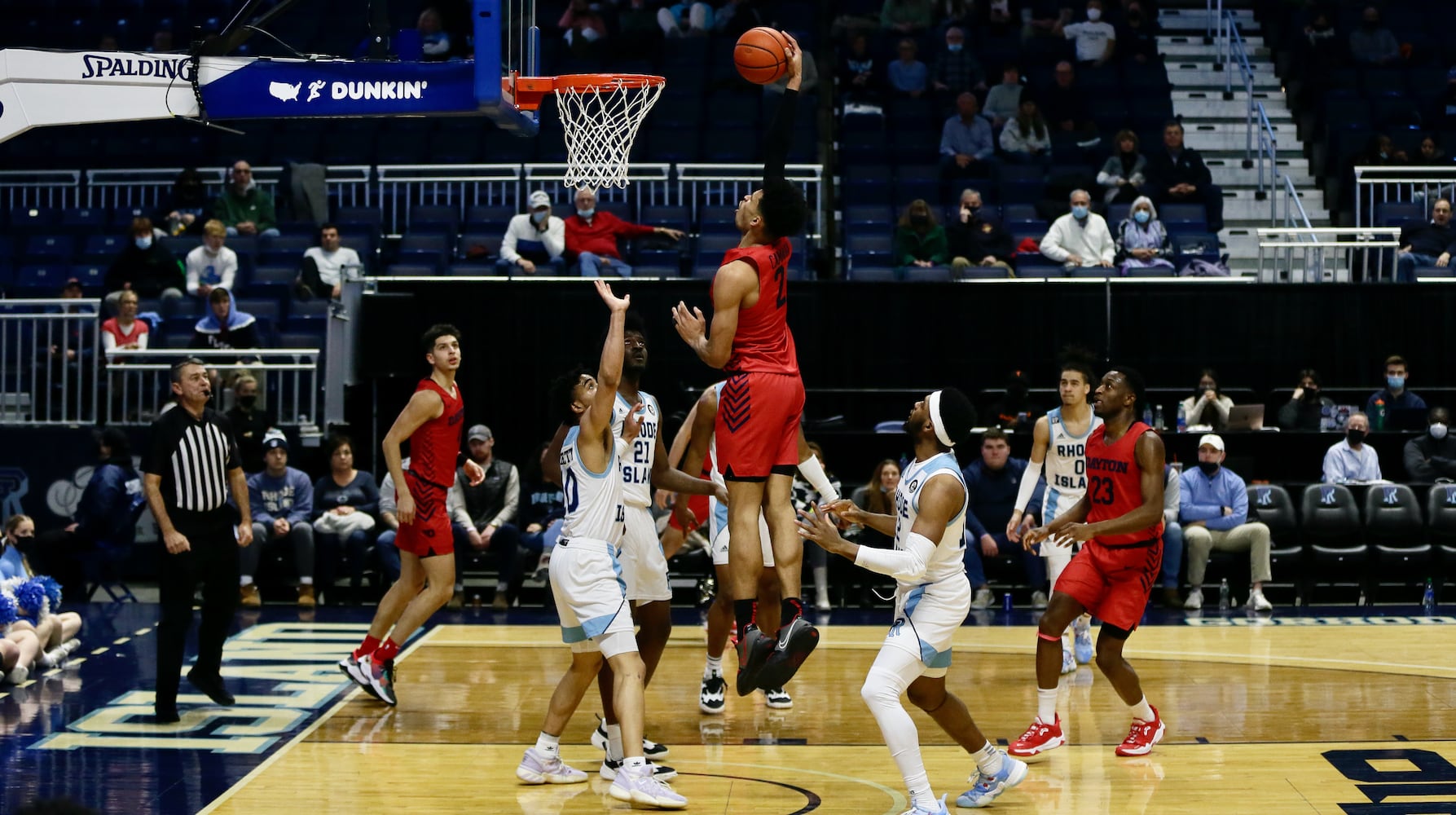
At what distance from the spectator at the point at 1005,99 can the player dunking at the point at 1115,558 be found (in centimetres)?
1058

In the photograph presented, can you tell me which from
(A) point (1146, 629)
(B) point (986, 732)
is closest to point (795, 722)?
(B) point (986, 732)

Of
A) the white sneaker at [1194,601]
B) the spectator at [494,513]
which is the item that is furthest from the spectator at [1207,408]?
the spectator at [494,513]

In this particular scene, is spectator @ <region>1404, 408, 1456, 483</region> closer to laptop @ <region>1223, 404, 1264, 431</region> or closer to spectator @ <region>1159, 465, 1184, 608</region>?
laptop @ <region>1223, 404, 1264, 431</region>

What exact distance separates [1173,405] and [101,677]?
30.4 feet

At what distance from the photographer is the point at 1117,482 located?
7988mm

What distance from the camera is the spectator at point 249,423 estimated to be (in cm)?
1360

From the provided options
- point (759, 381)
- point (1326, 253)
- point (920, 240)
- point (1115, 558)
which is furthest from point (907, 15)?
point (759, 381)

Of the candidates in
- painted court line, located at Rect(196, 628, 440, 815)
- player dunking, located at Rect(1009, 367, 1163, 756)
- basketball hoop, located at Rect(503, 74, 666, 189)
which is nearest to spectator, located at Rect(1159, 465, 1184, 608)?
player dunking, located at Rect(1009, 367, 1163, 756)

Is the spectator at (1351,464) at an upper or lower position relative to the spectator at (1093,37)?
lower

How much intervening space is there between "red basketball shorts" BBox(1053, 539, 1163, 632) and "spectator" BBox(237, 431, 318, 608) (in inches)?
275

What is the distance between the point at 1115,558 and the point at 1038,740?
3.16 feet

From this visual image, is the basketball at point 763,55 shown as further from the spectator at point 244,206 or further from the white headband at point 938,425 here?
the spectator at point 244,206

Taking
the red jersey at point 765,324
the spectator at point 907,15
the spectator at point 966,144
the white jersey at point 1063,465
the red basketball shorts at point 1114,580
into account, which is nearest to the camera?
the red jersey at point 765,324

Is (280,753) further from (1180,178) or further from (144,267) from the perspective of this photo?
(1180,178)
